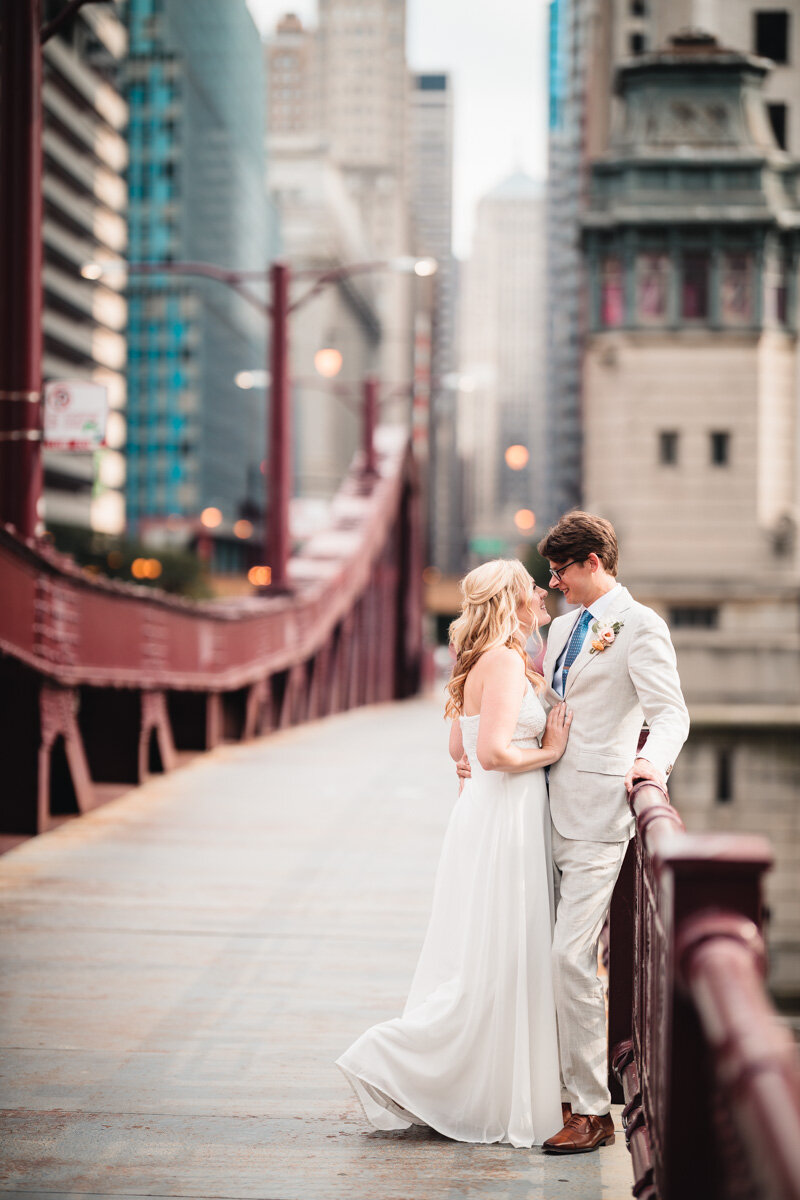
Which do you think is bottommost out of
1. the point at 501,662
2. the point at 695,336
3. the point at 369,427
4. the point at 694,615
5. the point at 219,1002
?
the point at 694,615

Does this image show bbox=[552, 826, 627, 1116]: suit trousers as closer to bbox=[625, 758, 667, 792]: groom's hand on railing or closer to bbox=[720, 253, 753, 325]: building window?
bbox=[625, 758, 667, 792]: groom's hand on railing

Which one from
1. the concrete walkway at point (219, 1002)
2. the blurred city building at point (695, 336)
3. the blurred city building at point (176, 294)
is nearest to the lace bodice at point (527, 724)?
the concrete walkway at point (219, 1002)

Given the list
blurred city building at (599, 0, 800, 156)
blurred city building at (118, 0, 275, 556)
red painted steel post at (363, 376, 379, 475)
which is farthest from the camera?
blurred city building at (118, 0, 275, 556)

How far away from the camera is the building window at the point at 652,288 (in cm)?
5050

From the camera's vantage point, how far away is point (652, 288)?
166 feet

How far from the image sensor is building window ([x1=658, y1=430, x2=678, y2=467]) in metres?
49.6

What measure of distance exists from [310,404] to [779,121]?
3381 inches

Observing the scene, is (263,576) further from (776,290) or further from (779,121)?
(779,121)

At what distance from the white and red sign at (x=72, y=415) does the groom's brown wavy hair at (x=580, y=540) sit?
19.2ft

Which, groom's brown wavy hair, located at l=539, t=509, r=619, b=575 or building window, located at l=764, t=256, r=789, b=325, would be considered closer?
groom's brown wavy hair, located at l=539, t=509, r=619, b=575

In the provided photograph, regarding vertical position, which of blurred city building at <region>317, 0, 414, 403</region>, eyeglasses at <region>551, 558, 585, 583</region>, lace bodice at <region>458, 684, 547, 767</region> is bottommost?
lace bodice at <region>458, 684, 547, 767</region>

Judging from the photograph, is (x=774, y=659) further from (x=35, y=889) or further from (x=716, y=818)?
(x=35, y=889)

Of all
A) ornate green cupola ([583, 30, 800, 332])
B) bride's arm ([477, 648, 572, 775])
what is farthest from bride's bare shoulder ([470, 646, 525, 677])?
ornate green cupola ([583, 30, 800, 332])

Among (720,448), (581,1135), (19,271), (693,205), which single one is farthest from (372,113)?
(581,1135)
